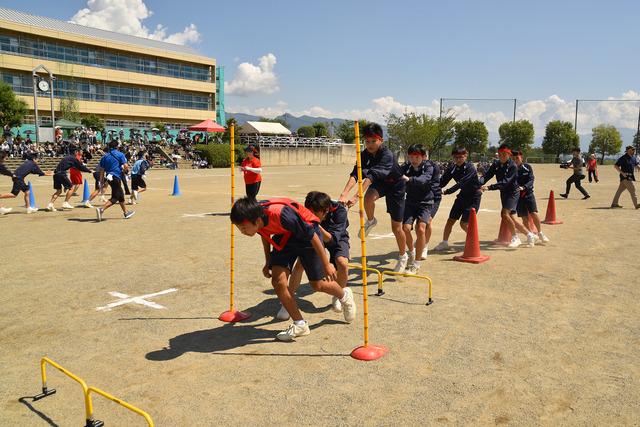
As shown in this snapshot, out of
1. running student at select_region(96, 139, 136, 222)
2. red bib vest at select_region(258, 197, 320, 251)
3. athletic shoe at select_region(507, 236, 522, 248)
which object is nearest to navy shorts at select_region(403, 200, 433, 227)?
athletic shoe at select_region(507, 236, 522, 248)

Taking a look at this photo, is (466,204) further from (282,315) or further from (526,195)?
(282,315)

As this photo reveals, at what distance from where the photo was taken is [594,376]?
Answer: 404 centimetres

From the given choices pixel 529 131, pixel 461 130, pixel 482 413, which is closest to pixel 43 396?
pixel 482 413

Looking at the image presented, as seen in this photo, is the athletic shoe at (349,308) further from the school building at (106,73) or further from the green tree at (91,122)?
the green tree at (91,122)

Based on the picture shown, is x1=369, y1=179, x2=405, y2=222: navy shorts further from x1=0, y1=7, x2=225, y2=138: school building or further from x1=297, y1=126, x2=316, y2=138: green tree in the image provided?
x1=297, y1=126, x2=316, y2=138: green tree

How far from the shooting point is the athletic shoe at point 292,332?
4.87 m

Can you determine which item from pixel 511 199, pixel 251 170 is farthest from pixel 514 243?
pixel 251 170

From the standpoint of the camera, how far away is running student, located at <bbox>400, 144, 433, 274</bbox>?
7513mm

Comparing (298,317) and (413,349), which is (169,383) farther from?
(413,349)

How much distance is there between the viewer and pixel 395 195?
711 centimetres

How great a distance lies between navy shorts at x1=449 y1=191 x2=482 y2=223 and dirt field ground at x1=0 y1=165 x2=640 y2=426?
1.00 meters

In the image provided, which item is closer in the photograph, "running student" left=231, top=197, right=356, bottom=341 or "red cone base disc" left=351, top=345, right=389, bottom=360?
"running student" left=231, top=197, right=356, bottom=341

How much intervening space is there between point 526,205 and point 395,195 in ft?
15.1

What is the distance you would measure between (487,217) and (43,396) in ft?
41.9
